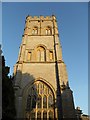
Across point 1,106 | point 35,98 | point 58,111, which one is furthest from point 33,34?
point 1,106

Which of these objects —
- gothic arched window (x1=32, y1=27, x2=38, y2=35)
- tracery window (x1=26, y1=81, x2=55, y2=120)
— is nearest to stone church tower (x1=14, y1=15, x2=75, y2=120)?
tracery window (x1=26, y1=81, x2=55, y2=120)

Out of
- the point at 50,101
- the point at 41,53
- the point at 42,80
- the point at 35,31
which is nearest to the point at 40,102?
the point at 50,101

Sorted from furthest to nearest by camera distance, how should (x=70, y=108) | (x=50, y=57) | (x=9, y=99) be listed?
(x=50, y=57)
(x=70, y=108)
(x=9, y=99)

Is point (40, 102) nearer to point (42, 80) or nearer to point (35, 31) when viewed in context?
point (42, 80)

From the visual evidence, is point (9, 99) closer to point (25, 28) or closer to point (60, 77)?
point (60, 77)

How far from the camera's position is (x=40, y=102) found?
21.1 meters

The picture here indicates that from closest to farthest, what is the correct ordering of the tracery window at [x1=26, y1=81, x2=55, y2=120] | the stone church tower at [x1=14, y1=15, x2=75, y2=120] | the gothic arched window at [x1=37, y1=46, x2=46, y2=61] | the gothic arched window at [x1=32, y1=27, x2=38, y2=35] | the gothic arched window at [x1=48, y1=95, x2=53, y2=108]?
the stone church tower at [x1=14, y1=15, x2=75, y2=120], the tracery window at [x1=26, y1=81, x2=55, y2=120], the gothic arched window at [x1=48, y1=95, x2=53, y2=108], the gothic arched window at [x1=37, y1=46, x2=46, y2=61], the gothic arched window at [x1=32, y1=27, x2=38, y2=35]

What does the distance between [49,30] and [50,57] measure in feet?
22.0

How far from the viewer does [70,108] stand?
1928 centimetres

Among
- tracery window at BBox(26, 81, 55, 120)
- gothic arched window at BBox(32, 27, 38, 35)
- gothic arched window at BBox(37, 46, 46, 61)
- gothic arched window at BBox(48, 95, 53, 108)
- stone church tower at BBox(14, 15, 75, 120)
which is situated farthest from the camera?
gothic arched window at BBox(32, 27, 38, 35)

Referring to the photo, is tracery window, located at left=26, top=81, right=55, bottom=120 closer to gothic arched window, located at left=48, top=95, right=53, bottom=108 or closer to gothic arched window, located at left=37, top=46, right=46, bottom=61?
gothic arched window, located at left=48, top=95, right=53, bottom=108

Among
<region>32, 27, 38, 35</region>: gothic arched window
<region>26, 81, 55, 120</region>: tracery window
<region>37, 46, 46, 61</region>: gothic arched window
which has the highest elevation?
<region>32, 27, 38, 35</region>: gothic arched window

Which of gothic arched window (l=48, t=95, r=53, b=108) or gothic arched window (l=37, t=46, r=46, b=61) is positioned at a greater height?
gothic arched window (l=37, t=46, r=46, b=61)

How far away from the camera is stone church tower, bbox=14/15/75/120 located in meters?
20.0
